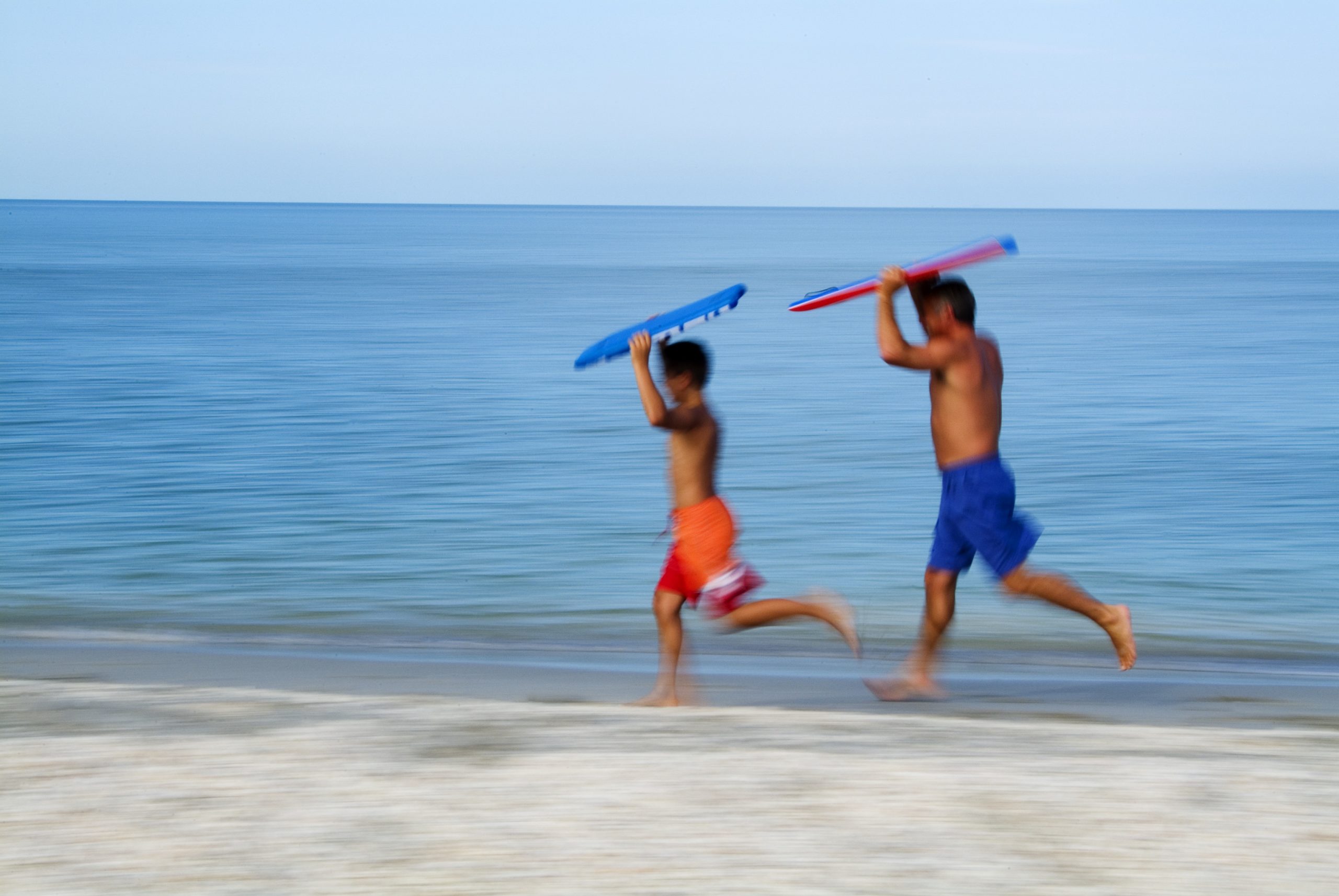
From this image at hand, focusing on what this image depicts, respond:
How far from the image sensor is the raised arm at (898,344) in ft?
14.8

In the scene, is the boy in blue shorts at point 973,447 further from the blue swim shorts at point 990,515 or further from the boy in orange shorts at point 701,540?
the boy in orange shorts at point 701,540

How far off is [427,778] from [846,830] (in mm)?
1177

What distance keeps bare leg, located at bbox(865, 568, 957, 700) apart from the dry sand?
505mm

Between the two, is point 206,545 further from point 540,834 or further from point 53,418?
point 53,418

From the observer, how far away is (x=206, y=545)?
29.2 ft

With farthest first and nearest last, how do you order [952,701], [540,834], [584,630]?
[584,630] → [952,701] → [540,834]

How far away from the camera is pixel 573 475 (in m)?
12.1

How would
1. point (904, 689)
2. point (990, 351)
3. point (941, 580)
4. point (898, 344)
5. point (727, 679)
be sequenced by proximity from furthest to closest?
point (727, 679)
point (904, 689)
point (941, 580)
point (990, 351)
point (898, 344)

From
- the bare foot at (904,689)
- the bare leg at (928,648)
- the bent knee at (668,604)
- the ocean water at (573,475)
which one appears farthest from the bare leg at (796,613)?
the ocean water at (573,475)

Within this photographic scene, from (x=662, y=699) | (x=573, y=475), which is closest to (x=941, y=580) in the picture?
(x=662, y=699)

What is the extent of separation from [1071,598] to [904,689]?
829mm

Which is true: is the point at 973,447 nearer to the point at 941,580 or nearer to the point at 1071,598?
the point at 941,580

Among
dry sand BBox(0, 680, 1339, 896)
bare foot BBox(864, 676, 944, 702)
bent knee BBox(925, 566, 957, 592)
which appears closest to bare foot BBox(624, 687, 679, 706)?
dry sand BBox(0, 680, 1339, 896)

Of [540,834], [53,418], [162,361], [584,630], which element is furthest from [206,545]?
[162,361]
